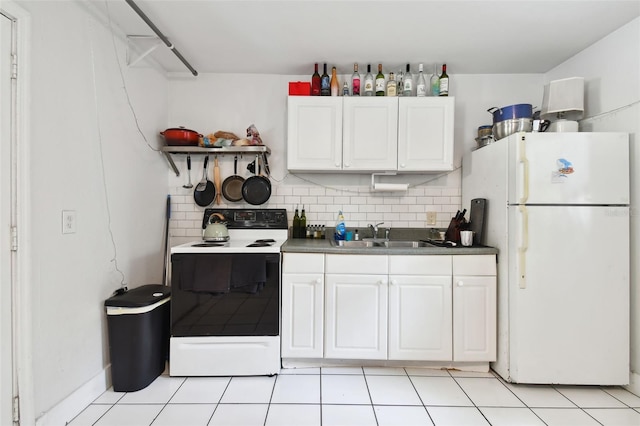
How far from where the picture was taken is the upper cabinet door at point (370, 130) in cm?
241

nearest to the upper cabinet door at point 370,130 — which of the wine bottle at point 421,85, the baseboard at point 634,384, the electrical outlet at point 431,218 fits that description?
the wine bottle at point 421,85

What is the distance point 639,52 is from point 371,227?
6.85ft

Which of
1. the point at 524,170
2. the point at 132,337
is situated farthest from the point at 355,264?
the point at 132,337

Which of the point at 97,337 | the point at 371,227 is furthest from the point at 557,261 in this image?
the point at 97,337

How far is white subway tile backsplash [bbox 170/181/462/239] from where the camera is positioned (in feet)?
8.95

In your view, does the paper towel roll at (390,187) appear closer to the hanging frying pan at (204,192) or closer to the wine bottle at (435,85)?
the wine bottle at (435,85)

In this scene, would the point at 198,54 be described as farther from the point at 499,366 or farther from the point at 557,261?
the point at 499,366

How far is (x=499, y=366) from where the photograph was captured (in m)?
2.08

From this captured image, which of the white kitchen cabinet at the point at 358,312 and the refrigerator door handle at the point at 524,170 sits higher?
the refrigerator door handle at the point at 524,170

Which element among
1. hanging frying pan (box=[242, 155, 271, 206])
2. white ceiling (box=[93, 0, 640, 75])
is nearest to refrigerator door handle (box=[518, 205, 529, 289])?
white ceiling (box=[93, 0, 640, 75])

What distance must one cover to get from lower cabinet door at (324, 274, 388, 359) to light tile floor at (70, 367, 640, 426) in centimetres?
17

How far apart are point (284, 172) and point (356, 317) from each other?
1393 mm

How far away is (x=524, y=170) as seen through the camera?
1916mm

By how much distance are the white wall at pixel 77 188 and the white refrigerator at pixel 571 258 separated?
262 centimetres
